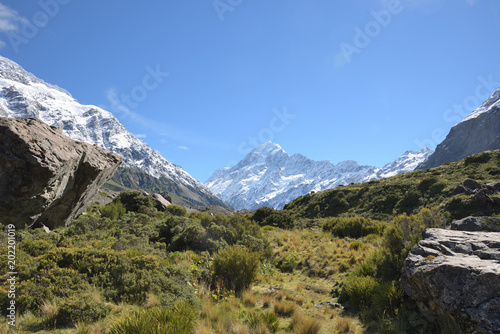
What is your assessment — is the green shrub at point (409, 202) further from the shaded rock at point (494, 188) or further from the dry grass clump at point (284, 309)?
the dry grass clump at point (284, 309)

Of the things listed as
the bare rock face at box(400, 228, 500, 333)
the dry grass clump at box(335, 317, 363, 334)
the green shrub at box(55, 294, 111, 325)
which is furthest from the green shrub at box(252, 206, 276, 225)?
the green shrub at box(55, 294, 111, 325)

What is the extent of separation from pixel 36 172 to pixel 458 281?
1359 cm

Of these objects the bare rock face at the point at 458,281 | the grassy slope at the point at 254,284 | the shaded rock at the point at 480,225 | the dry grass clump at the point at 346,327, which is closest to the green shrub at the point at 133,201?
the grassy slope at the point at 254,284

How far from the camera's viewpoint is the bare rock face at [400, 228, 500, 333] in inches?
161

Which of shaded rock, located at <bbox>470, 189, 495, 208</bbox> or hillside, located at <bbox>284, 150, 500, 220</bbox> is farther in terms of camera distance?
hillside, located at <bbox>284, 150, 500, 220</bbox>

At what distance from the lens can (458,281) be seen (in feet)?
14.9

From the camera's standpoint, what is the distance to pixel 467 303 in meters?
4.28

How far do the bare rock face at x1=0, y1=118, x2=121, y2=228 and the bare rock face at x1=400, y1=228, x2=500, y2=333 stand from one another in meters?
12.9

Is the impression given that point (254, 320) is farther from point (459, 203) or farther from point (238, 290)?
point (459, 203)

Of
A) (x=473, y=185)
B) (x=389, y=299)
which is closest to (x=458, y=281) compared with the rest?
(x=389, y=299)

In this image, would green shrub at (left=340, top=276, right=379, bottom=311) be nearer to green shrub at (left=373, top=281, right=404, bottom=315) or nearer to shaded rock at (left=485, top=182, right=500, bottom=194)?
green shrub at (left=373, top=281, right=404, bottom=315)

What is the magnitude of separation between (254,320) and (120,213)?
64.6 feet

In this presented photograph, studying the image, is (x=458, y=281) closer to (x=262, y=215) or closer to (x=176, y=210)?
(x=262, y=215)

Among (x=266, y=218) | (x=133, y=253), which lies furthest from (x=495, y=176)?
(x=133, y=253)
